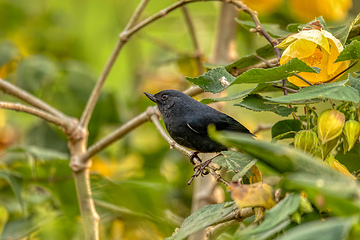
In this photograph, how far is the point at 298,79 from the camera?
90cm

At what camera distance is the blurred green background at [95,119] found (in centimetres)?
154

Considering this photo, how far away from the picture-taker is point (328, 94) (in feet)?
2.44

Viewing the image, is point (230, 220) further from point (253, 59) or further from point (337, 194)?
point (253, 59)

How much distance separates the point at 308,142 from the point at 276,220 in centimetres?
24

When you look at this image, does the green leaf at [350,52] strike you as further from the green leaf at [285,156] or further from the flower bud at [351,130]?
the green leaf at [285,156]

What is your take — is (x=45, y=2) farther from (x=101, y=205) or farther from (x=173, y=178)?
(x=101, y=205)

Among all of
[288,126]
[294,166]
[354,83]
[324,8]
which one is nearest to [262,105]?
[288,126]

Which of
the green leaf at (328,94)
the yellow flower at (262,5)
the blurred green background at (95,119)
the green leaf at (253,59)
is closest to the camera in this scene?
the green leaf at (328,94)

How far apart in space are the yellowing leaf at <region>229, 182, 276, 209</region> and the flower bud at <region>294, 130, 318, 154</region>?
0.13 meters

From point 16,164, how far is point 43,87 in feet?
1.15

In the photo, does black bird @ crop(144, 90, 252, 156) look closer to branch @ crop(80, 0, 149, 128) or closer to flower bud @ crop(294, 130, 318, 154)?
branch @ crop(80, 0, 149, 128)

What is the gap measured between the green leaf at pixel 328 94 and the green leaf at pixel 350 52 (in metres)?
0.09

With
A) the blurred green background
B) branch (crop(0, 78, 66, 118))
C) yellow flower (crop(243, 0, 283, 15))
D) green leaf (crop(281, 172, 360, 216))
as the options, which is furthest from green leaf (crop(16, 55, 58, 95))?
green leaf (crop(281, 172, 360, 216))

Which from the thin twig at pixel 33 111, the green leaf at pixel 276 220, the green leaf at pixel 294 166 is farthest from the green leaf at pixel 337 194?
the thin twig at pixel 33 111
